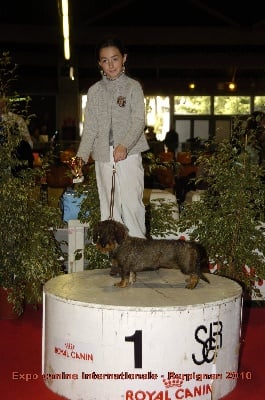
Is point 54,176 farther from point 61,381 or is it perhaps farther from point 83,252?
point 61,381

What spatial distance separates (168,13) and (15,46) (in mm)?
6006

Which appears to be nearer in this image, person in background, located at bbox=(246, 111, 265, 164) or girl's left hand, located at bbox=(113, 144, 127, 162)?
girl's left hand, located at bbox=(113, 144, 127, 162)

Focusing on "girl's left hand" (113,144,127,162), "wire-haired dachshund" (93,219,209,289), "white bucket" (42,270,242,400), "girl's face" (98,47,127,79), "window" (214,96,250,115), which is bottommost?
"white bucket" (42,270,242,400)

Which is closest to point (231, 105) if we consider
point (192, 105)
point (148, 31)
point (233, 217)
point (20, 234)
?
point (192, 105)

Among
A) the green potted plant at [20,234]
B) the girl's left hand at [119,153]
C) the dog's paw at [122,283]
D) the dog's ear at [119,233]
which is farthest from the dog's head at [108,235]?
the green potted plant at [20,234]

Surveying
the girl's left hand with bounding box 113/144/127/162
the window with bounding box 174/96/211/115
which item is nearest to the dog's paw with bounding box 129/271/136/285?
the girl's left hand with bounding box 113/144/127/162

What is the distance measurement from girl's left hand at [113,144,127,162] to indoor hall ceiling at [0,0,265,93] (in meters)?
10.0

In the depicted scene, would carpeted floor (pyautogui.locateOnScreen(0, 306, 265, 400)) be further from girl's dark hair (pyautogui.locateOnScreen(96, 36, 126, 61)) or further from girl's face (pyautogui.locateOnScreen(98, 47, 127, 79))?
girl's dark hair (pyautogui.locateOnScreen(96, 36, 126, 61))

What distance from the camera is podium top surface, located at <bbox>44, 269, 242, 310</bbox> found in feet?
10.9

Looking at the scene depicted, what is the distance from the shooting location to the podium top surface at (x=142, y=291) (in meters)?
3.32

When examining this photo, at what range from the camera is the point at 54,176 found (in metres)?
11.6

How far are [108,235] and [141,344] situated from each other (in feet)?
2.17

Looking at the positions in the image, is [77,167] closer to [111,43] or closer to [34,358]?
[111,43]

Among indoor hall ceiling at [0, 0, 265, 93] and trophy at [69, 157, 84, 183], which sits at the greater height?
indoor hall ceiling at [0, 0, 265, 93]
